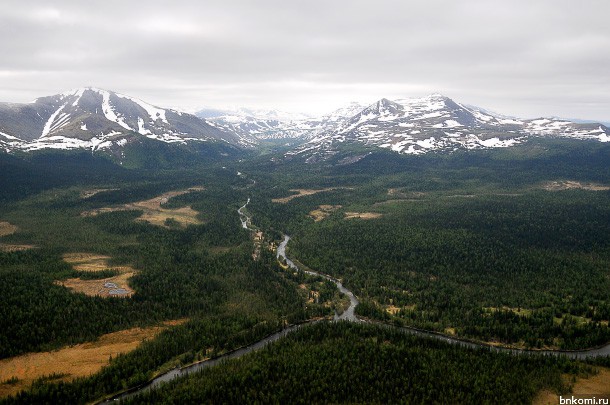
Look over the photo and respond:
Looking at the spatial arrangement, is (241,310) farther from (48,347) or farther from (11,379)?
(11,379)

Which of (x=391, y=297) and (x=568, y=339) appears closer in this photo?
(x=568, y=339)

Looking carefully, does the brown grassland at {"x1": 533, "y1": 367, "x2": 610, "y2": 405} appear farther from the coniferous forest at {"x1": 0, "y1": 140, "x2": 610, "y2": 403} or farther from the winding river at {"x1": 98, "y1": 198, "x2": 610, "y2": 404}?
the winding river at {"x1": 98, "y1": 198, "x2": 610, "y2": 404}

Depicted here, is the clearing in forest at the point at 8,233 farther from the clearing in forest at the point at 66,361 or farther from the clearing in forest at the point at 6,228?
the clearing in forest at the point at 66,361

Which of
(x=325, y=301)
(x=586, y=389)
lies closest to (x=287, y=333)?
(x=325, y=301)

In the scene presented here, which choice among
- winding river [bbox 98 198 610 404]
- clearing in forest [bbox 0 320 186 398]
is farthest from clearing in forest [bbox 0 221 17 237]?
winding river [bbox 98 198 610 404]

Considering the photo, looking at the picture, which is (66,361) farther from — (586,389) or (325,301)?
(586,389)

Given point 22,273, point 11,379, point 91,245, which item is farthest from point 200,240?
point 11,379
